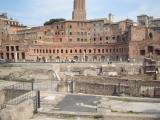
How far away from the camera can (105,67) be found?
1981 inches

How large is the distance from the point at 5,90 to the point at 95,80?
14.4 m

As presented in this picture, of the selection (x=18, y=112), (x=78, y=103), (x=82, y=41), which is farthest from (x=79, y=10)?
(x=18, y=112)

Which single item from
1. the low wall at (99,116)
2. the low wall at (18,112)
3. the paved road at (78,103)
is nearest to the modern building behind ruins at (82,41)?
the paved road at (78,103)

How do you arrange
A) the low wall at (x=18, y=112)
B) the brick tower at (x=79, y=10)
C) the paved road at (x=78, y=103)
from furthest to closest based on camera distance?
the brick tower at (x=79, y=10) < the paved road at (x=78, y=103) < the low wall at (x=18, y=112)

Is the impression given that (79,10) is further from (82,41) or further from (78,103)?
(78,103)

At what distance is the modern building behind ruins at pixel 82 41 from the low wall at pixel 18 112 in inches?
2321

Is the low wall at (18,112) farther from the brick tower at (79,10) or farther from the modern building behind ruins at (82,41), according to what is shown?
the brick tower at (79,10)

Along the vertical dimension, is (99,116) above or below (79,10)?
below

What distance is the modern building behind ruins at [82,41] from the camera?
77562 mm

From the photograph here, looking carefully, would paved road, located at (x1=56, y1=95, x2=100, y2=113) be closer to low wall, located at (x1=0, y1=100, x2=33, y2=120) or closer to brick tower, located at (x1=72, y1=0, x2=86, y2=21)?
low wall, located at (x1=0, y1=100, x2=33, y2=120)

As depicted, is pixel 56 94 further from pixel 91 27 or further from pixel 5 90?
pixel 91 27

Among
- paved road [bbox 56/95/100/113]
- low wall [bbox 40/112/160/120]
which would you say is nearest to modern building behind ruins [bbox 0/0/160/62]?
paved road [bbox 56/95/100/113]

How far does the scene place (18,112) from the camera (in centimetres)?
1437

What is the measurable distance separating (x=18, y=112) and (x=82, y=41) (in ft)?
270
